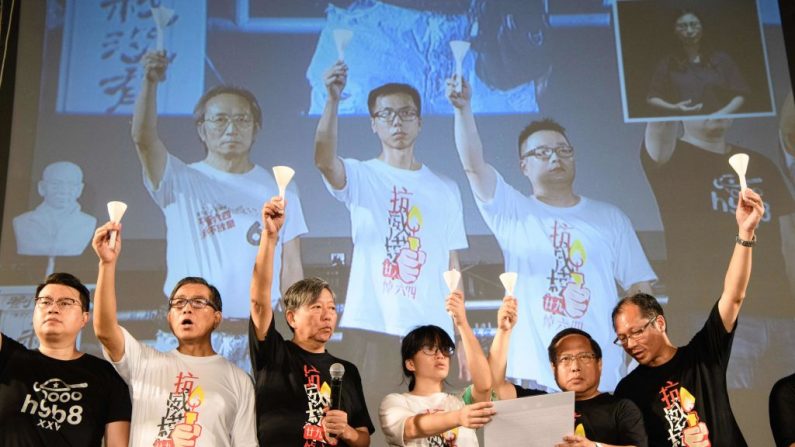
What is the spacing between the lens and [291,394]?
2.94 m

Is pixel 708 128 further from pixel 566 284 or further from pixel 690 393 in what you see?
pixel 690 393

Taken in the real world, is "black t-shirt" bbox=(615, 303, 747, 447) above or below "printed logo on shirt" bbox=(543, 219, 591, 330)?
below

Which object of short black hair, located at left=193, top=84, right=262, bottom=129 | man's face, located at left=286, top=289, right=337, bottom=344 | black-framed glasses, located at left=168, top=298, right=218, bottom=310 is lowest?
man's face, located at left=286, top=289, right=337, bottom=344

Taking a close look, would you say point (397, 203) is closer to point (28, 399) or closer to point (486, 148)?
point (486, 148)

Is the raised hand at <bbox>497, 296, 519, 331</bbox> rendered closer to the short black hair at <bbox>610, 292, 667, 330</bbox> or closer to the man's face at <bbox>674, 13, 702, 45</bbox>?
the short black hair at <bbox>610, 292, 667, 330</bbox>

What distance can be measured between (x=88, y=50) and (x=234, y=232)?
1387 mm

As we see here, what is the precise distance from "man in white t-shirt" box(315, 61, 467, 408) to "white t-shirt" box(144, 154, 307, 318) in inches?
12.5

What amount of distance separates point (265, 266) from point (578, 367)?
125 cm

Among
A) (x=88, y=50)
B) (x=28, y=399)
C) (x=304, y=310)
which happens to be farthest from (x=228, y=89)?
(x=28, y=399)

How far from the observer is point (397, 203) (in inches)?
168

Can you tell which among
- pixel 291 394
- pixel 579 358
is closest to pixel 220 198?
pixel 291 394

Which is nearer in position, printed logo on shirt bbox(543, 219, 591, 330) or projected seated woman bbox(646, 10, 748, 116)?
printed logo on shirt bbox(543, 219, 591, 330)

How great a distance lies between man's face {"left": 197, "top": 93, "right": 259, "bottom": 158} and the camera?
14.1ft

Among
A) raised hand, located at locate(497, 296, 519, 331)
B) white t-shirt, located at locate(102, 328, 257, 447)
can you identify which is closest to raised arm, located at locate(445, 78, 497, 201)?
raised hand, located at locate(497, 296, 519, 331)
